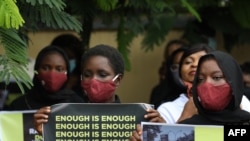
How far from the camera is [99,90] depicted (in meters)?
4.54

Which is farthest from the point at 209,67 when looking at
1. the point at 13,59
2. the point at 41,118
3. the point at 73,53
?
the point at 73,53

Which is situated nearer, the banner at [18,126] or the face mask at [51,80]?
the banner at [18,126]

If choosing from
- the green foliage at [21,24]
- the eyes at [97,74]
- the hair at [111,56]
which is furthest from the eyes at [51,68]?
the eyes at [97,74]

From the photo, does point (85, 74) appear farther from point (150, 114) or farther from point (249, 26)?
point (249, 26)

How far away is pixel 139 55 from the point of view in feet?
30.1

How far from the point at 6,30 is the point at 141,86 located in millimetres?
5440

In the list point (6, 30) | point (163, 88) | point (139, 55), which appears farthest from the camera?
point (139, 55)

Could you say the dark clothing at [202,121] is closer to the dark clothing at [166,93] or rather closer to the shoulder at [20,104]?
the dark clothing at [166,93]

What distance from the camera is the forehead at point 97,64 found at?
15.2 feet

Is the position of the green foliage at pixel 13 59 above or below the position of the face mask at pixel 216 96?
above

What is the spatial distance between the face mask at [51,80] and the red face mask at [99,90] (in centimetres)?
85

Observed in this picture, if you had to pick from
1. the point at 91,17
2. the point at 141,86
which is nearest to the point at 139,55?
the point at 141,86

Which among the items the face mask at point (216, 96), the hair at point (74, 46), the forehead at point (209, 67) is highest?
the hair at point (74, 46)

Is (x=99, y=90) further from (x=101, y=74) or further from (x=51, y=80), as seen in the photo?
(x=51, y=80)
